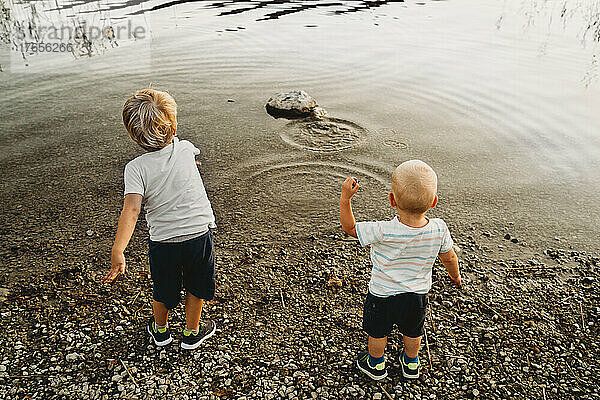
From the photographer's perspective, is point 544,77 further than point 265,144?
Yes

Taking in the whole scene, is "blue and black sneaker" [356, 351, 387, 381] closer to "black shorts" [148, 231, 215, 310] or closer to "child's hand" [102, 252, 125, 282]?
"black shorts" [148, 231, 215, 310]

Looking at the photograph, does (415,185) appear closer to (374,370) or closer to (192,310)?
(374,370)

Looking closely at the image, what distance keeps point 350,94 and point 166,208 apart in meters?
6.18

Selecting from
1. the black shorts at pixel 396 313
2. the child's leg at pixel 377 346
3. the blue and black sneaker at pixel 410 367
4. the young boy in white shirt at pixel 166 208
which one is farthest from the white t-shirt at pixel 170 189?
the blue and black sneaker at pixel 410 367

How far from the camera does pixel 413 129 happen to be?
7.29m

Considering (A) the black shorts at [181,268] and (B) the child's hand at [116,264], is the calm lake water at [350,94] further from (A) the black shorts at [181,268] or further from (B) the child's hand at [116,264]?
(B) the child's hand at [116,264]

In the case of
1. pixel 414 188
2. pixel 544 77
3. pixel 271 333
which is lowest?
pixel 271 333

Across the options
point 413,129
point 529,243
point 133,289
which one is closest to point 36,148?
point 133,289

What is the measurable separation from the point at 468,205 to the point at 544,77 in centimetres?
515

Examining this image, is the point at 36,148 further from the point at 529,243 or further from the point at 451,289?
the point at 529,243

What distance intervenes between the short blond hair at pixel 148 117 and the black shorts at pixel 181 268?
68cm

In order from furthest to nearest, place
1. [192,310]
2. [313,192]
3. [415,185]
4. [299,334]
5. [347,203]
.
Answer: [313,192], [299,334], [192,310], [347,203], [415,185]

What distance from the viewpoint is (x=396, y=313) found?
296 centimetres

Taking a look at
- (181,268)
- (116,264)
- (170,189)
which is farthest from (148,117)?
(181,268)
